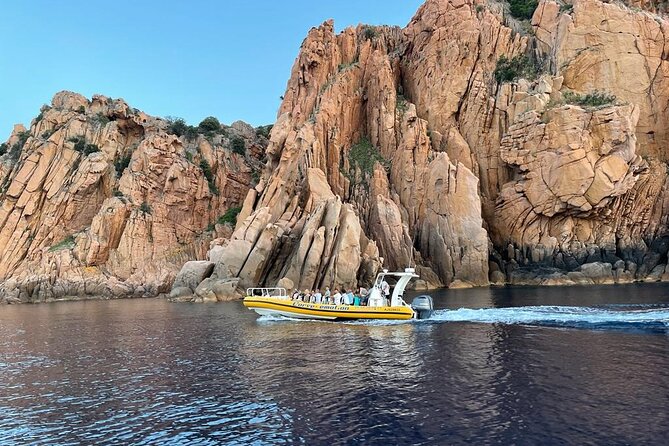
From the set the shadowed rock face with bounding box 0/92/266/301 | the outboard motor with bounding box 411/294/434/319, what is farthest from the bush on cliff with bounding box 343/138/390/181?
the outboard motor with bounding box 411/294/434/319

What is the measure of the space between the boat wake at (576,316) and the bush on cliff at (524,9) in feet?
234

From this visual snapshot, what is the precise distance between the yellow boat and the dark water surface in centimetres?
127

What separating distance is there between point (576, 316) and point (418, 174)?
45345mm

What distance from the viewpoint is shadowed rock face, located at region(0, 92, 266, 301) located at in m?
75.1

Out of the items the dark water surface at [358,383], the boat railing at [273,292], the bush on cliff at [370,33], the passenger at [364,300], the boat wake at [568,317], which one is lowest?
the dark water surface at [358,383]

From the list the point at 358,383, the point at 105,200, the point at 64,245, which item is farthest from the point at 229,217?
the point at 358,383

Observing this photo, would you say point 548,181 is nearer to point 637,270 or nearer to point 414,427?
point 637,270

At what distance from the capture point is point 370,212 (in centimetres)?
7156

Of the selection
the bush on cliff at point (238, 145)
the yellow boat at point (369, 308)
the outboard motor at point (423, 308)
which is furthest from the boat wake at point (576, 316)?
the bush on cliff at point (238, 145)

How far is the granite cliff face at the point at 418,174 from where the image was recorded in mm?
63188

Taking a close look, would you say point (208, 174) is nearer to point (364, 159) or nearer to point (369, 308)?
point (364, 159)

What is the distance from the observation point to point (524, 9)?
297ft

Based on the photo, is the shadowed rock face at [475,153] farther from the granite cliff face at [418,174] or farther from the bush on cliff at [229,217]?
the bush on cliff at [229,217]

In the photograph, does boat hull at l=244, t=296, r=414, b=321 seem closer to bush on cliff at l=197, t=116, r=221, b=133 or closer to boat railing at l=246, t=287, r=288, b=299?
boat railing at l=246, t=287, r=288, b=299
